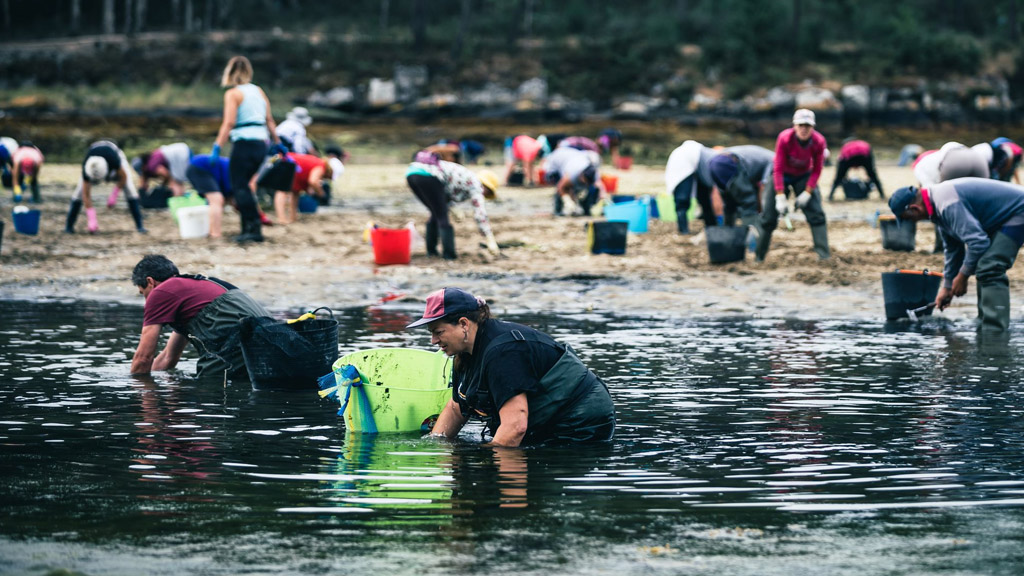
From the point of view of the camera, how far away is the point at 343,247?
16.5 m

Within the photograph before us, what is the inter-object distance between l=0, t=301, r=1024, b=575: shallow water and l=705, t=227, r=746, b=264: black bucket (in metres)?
4.85

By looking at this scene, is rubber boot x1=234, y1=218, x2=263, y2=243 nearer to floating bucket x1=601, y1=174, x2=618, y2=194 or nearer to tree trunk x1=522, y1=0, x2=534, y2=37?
floating bucket x1=601, y1=174, x2=618, y2=194

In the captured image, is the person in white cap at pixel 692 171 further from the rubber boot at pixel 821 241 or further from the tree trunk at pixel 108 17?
the tree trunk at pixel 108 17

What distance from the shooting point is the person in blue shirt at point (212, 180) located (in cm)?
1605

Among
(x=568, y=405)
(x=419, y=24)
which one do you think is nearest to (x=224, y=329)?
(x=568, y=405)

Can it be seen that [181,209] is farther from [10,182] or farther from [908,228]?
[908,228]

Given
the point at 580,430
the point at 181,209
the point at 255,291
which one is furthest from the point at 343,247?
the point at 580,430

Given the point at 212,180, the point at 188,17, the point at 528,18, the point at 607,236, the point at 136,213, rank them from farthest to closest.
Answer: the point at 528,18, the point at 188,17, the point at 136,213, the point at 212,180, the point at 607,236

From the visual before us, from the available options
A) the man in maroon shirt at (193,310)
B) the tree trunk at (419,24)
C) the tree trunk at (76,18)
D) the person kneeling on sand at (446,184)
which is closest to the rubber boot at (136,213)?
the person kneeling on sand at (446,184)

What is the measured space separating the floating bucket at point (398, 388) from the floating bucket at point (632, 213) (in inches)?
415

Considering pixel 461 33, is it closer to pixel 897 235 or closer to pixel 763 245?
pixel 897 235

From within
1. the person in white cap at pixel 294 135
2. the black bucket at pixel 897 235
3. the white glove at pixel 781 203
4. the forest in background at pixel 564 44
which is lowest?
the black bucket at pixel 897 235

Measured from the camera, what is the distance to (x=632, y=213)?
1750cm

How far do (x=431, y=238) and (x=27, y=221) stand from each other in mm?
5970
